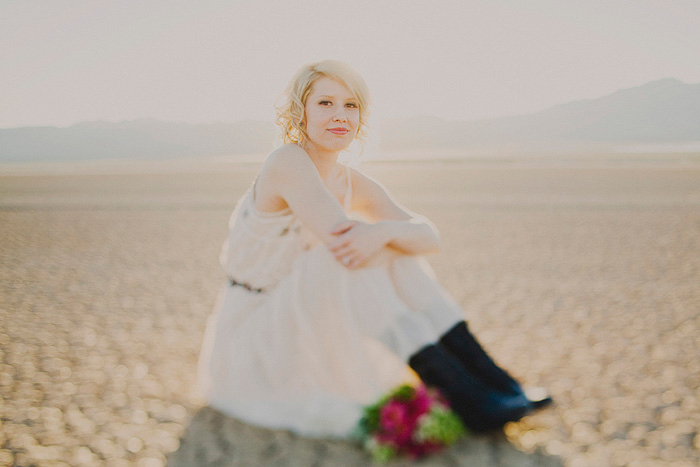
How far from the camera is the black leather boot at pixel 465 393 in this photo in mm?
1813

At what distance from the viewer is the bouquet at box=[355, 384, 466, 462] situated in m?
1.80

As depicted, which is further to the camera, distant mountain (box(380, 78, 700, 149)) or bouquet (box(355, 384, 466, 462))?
distant mountain (box(380, 78, 700, 149))

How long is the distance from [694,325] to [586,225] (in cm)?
446

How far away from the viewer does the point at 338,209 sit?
2049 mm

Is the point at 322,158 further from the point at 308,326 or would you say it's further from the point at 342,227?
the point at 308,326

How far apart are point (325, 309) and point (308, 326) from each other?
10cm

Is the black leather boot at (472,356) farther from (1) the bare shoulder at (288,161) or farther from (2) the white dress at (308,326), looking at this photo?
(1) the bare shoulder at (288,161)

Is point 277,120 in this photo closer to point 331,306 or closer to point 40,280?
point 331,306

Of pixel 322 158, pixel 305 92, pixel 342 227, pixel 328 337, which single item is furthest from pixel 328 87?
pixel 328 337

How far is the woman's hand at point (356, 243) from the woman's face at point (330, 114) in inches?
17.1

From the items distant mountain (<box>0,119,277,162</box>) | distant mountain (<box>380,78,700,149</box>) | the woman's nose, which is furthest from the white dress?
distant mountain (<box>380,78,700,149</box>)

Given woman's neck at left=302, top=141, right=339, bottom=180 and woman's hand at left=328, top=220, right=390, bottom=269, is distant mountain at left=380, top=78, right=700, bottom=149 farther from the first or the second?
woman's hand at left=328, top=220, right=390, bottom=269

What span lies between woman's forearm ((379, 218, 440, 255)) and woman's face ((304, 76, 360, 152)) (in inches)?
17.6

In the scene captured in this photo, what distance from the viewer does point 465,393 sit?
1.86 meters
